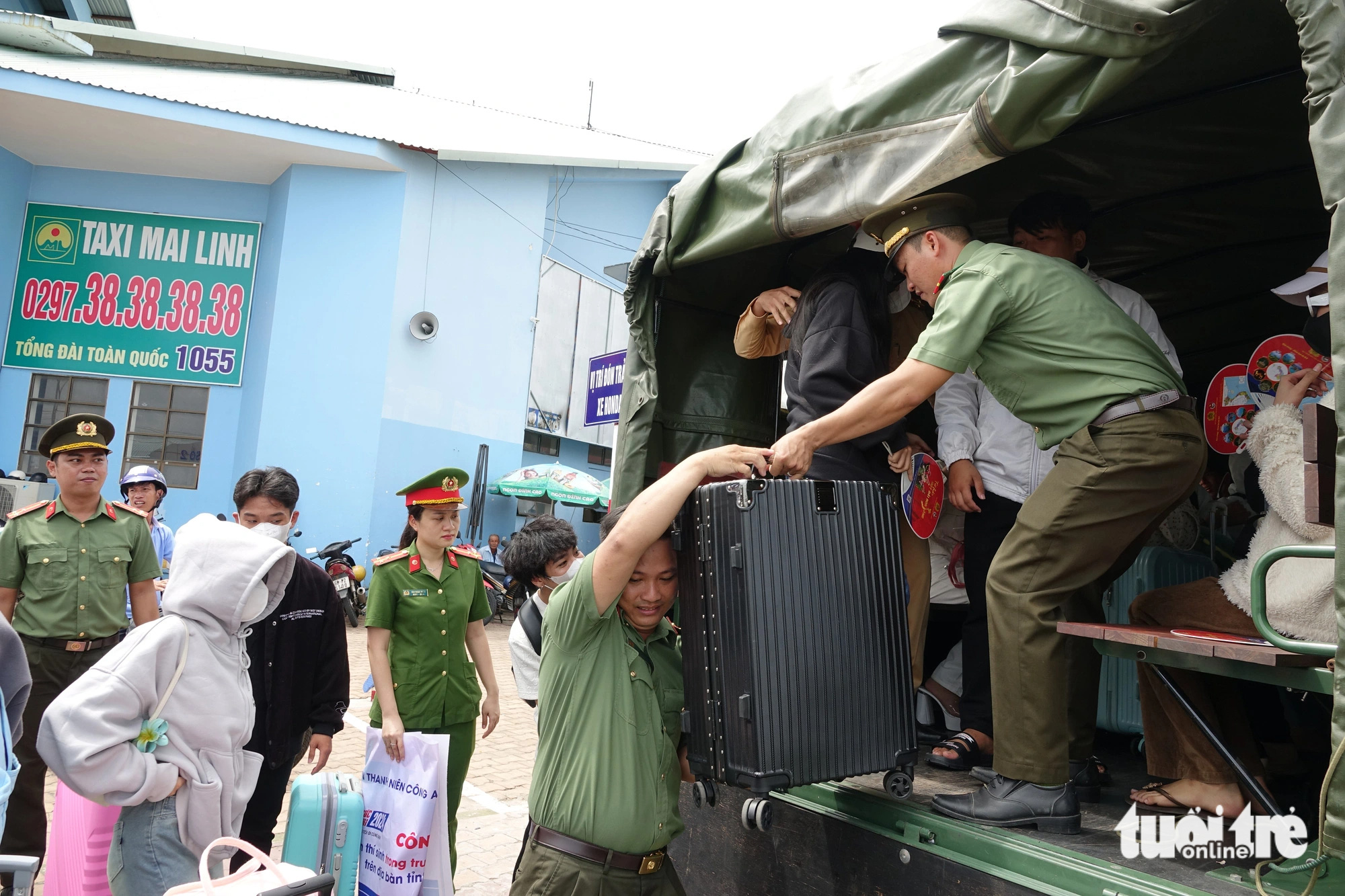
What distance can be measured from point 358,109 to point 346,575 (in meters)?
8.16

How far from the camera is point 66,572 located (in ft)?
15.8

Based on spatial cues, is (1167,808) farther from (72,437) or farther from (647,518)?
(72,437)

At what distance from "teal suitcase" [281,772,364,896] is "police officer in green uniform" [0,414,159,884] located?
1.69 metres

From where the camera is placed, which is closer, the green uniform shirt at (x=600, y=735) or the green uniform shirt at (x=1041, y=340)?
the green uniform shirt at (x=600, y=735)

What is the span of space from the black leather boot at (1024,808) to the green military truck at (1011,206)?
1.7 inches

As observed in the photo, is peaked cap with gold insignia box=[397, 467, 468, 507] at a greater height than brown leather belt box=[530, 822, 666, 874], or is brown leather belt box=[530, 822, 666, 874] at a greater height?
peaked cap with gold insignia box=[397, 467, 468, 507]

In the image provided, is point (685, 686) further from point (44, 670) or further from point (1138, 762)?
point (44, 670)

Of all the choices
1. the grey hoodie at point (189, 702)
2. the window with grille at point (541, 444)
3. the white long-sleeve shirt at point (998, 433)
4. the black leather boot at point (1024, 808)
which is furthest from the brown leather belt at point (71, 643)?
the window with grille at point (541, 444)

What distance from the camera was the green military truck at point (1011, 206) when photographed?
218 cm

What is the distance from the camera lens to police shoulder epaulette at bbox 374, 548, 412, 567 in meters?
4.46

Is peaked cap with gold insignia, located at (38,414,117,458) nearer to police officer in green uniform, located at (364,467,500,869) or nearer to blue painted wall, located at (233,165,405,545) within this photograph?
police officer in green uniform, located at (364,467,500,869)

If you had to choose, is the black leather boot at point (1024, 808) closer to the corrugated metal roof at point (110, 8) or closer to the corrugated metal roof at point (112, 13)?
the corrugated metal roof at point (112, 13)

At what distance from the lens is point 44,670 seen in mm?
4676

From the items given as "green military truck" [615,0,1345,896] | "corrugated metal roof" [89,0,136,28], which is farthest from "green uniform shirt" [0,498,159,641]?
"corrugated metal roof" [89,0,136,28]
